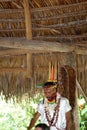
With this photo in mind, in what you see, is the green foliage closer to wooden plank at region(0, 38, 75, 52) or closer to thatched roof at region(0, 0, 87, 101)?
thatched roof at region(0, 0, 87, 101)

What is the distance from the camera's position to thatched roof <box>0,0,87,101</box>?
168 inches

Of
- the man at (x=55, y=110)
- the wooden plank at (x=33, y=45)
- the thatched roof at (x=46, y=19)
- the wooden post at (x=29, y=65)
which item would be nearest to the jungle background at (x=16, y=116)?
the wooden post at (x=29, y=65)

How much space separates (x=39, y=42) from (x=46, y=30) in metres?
0.62

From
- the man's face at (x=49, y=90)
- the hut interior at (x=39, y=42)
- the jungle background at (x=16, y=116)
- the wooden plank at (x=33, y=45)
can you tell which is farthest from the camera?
the jungle background at (x=16, y=116)

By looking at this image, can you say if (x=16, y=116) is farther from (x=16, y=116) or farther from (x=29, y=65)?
(x=29, y=65)

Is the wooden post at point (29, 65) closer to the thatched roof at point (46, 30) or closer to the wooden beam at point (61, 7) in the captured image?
the thatched roof at point (46, 30)

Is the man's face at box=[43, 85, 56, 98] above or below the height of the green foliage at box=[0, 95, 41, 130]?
above

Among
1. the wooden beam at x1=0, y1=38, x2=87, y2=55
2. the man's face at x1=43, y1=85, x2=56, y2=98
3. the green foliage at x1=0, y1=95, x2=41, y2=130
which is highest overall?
the wooden beam at x1=0, y1=38, x2=87, y2=55

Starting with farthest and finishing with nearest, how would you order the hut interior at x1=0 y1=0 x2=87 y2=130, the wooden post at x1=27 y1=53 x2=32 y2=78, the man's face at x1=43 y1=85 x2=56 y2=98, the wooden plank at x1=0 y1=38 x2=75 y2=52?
the wooden post at x1=27 y1=53 x2=32 y2=78
the hut interior at x1=0 y1=0 x2=87 y2=130
the wooden plank at x1=0 y1=38 x2=75 y2=52
the man's face at x1=43 y1=85 x2=56 y2=98

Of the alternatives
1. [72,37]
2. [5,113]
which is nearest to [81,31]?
[72,37]

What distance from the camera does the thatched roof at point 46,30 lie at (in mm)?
4273

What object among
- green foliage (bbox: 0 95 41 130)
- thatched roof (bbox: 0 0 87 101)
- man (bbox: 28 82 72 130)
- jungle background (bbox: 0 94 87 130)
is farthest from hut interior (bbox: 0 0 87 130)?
green foliage (bbox: 0 95 41 130)

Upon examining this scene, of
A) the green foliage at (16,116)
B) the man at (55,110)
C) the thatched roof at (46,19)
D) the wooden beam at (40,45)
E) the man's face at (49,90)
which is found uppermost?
the thatched roof at (46,19)

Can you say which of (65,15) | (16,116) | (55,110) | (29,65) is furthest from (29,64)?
(16,116)
